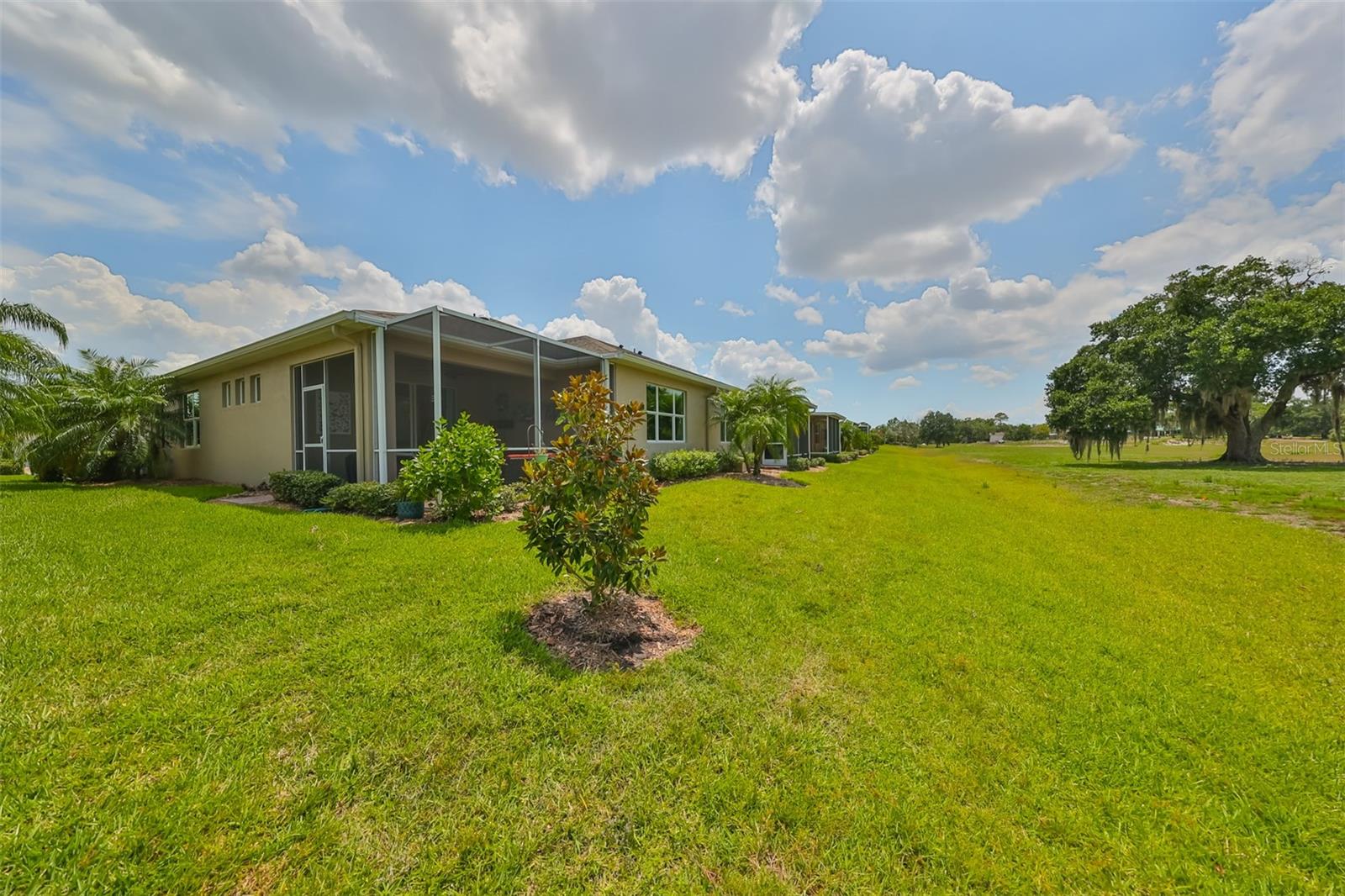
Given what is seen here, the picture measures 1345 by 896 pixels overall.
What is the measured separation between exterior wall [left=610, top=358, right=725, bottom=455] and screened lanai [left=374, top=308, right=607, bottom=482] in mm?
936

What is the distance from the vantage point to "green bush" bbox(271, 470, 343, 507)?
770 cm

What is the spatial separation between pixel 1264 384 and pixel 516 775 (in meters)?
31.7

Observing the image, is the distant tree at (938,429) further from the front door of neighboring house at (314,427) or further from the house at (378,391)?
the front door of neighboring house at (314,427)

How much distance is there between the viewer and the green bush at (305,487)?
7.70 metres

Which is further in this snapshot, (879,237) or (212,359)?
(879,237)

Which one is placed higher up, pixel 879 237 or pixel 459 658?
Answer: pixel 879 237

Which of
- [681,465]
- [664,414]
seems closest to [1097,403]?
[664,414]

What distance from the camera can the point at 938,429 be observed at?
239 ft

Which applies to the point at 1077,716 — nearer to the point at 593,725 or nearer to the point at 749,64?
the point at 593,725

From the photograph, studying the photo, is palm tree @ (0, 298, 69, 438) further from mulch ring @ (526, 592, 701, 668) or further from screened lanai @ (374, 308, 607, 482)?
mulch ring @ (526, 592, 701, 668)

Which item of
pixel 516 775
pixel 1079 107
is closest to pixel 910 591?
pixel 516 775

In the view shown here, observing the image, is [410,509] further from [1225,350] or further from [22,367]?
[1225,350]

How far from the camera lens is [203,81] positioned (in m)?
6.68

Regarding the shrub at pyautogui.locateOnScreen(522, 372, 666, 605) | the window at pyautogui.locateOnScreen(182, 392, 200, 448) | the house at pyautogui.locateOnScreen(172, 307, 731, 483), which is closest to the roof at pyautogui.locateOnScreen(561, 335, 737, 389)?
the house at pyautogui.locateOnScreen(172, 307, 731, 483)
